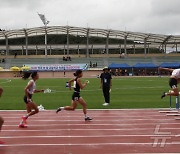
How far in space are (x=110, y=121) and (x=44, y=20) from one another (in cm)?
5501

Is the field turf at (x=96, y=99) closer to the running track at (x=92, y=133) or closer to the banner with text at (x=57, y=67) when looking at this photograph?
the running track at (x=92, y=133)

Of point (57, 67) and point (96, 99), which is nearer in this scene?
point (96, 99)

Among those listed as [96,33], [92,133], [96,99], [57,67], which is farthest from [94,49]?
[92,133]

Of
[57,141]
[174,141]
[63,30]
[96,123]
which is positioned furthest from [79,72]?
[63,30]

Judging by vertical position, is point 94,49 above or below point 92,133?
above

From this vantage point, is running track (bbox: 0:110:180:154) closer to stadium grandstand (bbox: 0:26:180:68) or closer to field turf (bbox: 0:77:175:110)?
field turf (bbox: 0:77:175:110)

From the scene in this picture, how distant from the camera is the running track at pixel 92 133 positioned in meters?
7.34

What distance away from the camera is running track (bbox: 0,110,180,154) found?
734cm

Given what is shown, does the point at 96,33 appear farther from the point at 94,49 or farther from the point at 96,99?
the point at 96,99

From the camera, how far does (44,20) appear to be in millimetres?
64062

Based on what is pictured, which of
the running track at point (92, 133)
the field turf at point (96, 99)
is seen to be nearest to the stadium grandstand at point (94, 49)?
the field turf at point (96, 99)

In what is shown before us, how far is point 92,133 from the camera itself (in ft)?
29.5

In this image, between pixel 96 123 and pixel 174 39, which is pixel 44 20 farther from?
pixel 96 123

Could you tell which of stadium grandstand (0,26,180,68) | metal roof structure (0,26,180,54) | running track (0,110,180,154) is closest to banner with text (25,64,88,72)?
stadium grandstand (0,26,180,68)
